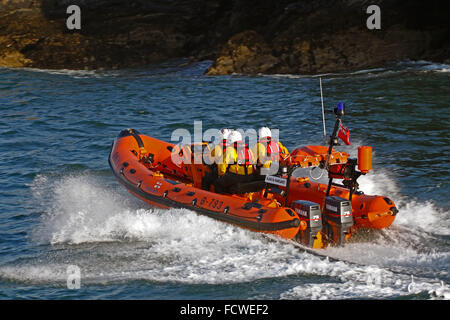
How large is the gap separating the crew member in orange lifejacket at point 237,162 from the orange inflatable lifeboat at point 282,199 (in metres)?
0.19

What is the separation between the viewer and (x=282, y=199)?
8.63 metres

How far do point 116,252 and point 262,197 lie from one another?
2114 mm

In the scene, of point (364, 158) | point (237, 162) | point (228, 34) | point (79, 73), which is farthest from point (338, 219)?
point (228, 34)

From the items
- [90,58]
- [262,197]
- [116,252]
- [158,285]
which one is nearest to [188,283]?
[158,285]

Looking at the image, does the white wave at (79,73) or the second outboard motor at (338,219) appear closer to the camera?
the second outboard motor at (338,219)

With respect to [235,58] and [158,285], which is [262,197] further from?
[235,58]

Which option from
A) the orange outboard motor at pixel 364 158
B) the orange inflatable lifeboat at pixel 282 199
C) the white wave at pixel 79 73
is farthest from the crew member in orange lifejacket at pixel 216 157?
the white wave at pixel 79 73

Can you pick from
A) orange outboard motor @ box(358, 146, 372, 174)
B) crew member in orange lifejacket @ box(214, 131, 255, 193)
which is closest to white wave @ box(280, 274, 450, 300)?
orange outboard motor @ box(358, 146, 372, 174)

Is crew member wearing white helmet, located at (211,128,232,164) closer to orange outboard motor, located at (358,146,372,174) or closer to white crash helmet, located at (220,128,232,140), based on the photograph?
white crash helmet, located at (220,128,232,140)

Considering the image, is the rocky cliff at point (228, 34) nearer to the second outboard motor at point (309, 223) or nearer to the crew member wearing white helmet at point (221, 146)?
the crew member wearing white helmet at point (221, 146)

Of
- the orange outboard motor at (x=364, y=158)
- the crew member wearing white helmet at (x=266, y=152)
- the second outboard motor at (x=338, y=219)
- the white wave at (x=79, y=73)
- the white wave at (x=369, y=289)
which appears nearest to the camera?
→ the white wave at (x=369, y=289)

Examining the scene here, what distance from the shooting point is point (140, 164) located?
9773 millimetres

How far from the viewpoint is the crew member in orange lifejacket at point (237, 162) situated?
824cm

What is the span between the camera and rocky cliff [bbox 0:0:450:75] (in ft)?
65.5
